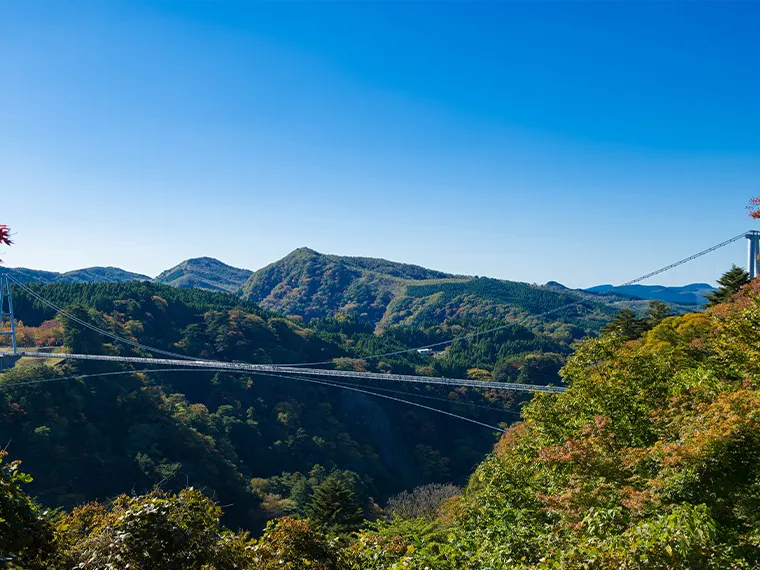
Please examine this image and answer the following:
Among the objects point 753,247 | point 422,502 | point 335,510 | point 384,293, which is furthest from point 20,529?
point 384,293

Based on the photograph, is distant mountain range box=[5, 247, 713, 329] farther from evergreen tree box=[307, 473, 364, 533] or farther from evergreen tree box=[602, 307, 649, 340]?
evergreen tree box=[307, 473, 364, 533]

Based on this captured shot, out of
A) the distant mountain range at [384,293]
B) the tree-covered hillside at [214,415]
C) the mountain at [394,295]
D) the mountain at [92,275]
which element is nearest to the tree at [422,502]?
the tree-covered hillside at [214,415]

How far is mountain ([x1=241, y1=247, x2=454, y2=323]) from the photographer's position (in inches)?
5704

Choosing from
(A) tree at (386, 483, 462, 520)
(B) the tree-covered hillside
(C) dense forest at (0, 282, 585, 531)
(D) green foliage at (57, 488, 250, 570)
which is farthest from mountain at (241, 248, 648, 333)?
(D) green foliage at (57, 488, 250, 570)

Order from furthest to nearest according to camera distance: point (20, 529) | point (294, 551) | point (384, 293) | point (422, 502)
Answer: point (384, 293), point (422, 502), point (294, 551), point (20, 529)

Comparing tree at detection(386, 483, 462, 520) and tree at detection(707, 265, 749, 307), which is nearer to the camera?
tree at detection(707, 265, 749, 307)

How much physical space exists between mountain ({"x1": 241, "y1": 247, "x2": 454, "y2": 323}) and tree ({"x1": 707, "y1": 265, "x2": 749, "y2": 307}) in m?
116

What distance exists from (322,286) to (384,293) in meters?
18.8

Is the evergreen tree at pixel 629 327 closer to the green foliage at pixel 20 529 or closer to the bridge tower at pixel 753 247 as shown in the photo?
the bridge tower at pixel 753 247

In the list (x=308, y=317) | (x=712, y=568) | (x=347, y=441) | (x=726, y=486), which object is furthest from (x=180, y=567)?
(x=308, y=317)

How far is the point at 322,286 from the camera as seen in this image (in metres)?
154

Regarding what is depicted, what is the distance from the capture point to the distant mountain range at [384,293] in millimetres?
121312

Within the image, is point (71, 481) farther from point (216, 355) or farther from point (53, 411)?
point (216, 355)

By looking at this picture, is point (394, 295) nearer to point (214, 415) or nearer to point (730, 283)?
point (214, 415)
